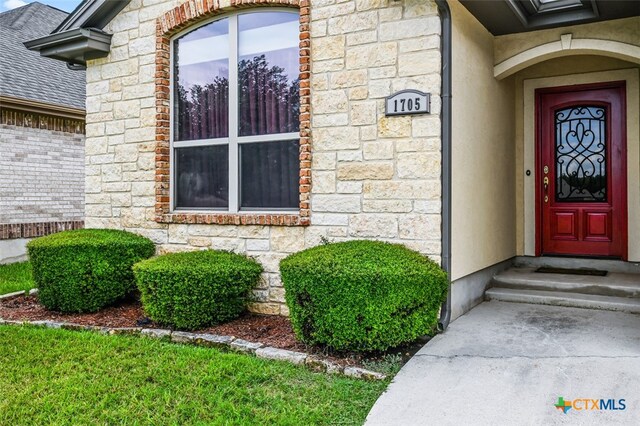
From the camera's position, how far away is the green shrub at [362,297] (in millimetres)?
4145

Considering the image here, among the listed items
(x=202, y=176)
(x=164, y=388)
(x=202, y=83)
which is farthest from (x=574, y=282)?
(x=202, y=83)

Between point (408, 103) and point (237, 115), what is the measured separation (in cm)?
197

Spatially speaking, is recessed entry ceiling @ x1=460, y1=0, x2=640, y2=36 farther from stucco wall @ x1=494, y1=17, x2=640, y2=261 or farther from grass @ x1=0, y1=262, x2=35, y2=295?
grass @ x1=0, y1=262, x2=35, y2=295

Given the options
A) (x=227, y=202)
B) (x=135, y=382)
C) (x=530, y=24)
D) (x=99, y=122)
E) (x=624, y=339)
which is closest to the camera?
(x=135, y=382)

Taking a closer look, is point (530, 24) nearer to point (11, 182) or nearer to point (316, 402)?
point (316, 402)

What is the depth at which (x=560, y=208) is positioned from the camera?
6.85 metres

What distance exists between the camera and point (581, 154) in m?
6.73

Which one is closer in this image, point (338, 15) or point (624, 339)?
point (624, 339)

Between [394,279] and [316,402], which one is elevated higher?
[394,279]

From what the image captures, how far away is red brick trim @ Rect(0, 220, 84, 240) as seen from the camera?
1030 centimetres

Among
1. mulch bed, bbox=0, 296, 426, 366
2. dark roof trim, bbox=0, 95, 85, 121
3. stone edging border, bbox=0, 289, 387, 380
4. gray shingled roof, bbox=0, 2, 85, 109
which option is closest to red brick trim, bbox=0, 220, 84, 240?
dark roof trim, bbox=0, 95, 85, 121

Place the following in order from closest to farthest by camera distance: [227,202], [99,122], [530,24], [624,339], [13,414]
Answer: [13,414], [624,339], [530,24], [227,202], [99,122]

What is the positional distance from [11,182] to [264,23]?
6955mm

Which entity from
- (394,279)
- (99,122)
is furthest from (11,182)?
(394,279)
